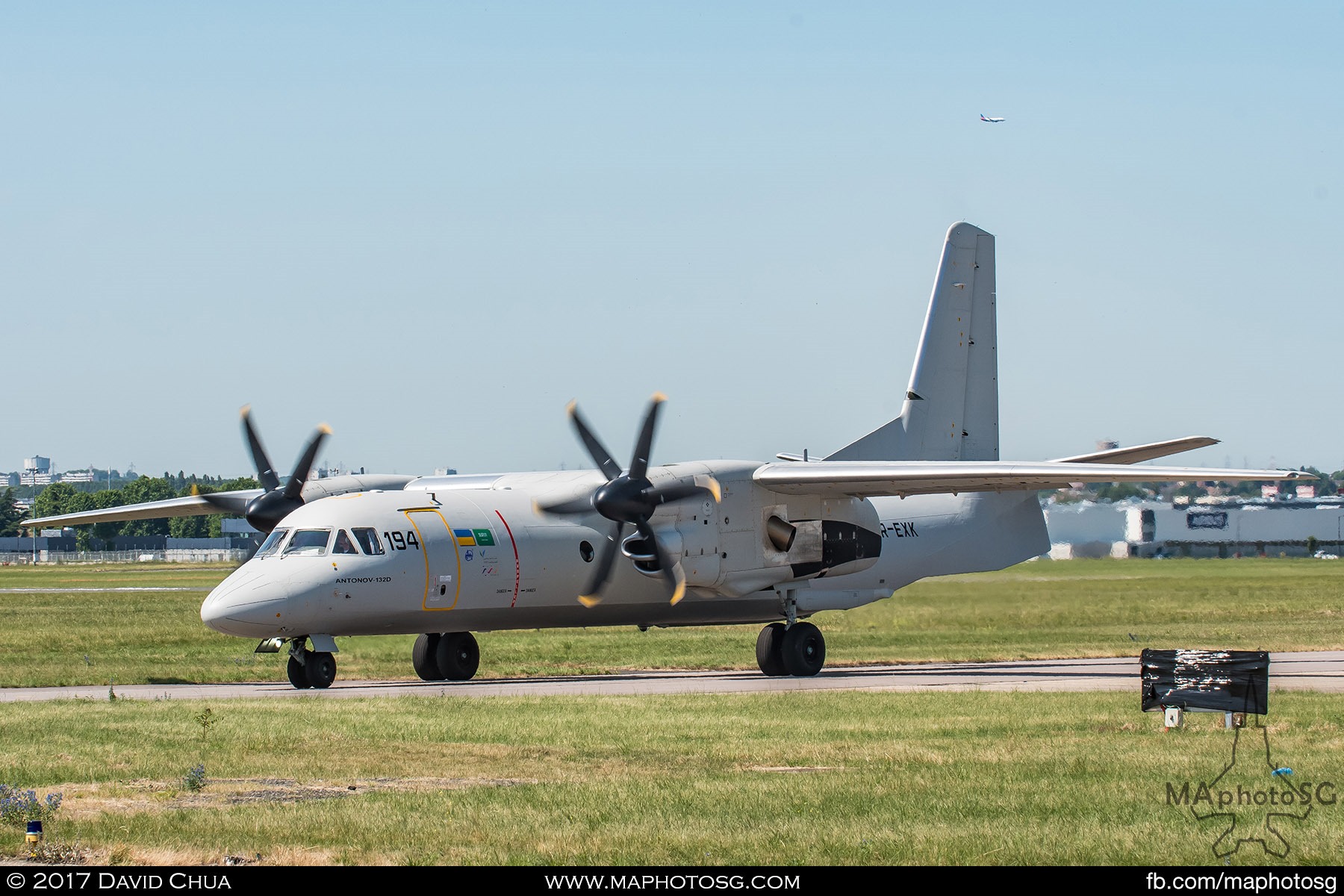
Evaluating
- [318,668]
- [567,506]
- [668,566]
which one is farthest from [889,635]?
[318,668]

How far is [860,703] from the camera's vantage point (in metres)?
21.6

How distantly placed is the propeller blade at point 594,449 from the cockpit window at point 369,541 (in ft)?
14.2

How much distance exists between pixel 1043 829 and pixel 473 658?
54.9 ft

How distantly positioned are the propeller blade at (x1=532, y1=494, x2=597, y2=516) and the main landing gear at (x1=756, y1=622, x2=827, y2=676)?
422 centimetres

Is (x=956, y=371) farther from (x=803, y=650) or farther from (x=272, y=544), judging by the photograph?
(x=272, y=544)

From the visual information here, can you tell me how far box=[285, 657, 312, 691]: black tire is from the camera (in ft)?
81.1

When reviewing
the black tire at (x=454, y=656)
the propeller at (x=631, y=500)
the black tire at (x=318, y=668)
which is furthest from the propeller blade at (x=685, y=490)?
the black tire at (x=318, y=668)

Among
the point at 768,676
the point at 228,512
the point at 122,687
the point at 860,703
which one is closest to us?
the point at 860,703

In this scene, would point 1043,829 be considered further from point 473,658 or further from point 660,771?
point 473,658

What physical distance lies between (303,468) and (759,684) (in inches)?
354

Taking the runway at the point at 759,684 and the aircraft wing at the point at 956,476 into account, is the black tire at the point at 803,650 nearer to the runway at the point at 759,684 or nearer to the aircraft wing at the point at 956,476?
the runway at the point at 759,684

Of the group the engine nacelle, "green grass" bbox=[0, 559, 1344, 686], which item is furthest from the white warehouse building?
the engine nacelle

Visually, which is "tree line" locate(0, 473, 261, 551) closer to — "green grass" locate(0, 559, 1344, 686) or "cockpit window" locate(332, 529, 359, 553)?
"green grass" locate(0, 559, 1344, 686)

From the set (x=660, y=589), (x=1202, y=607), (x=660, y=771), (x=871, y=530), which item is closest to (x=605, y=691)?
(x=660, y=589)
